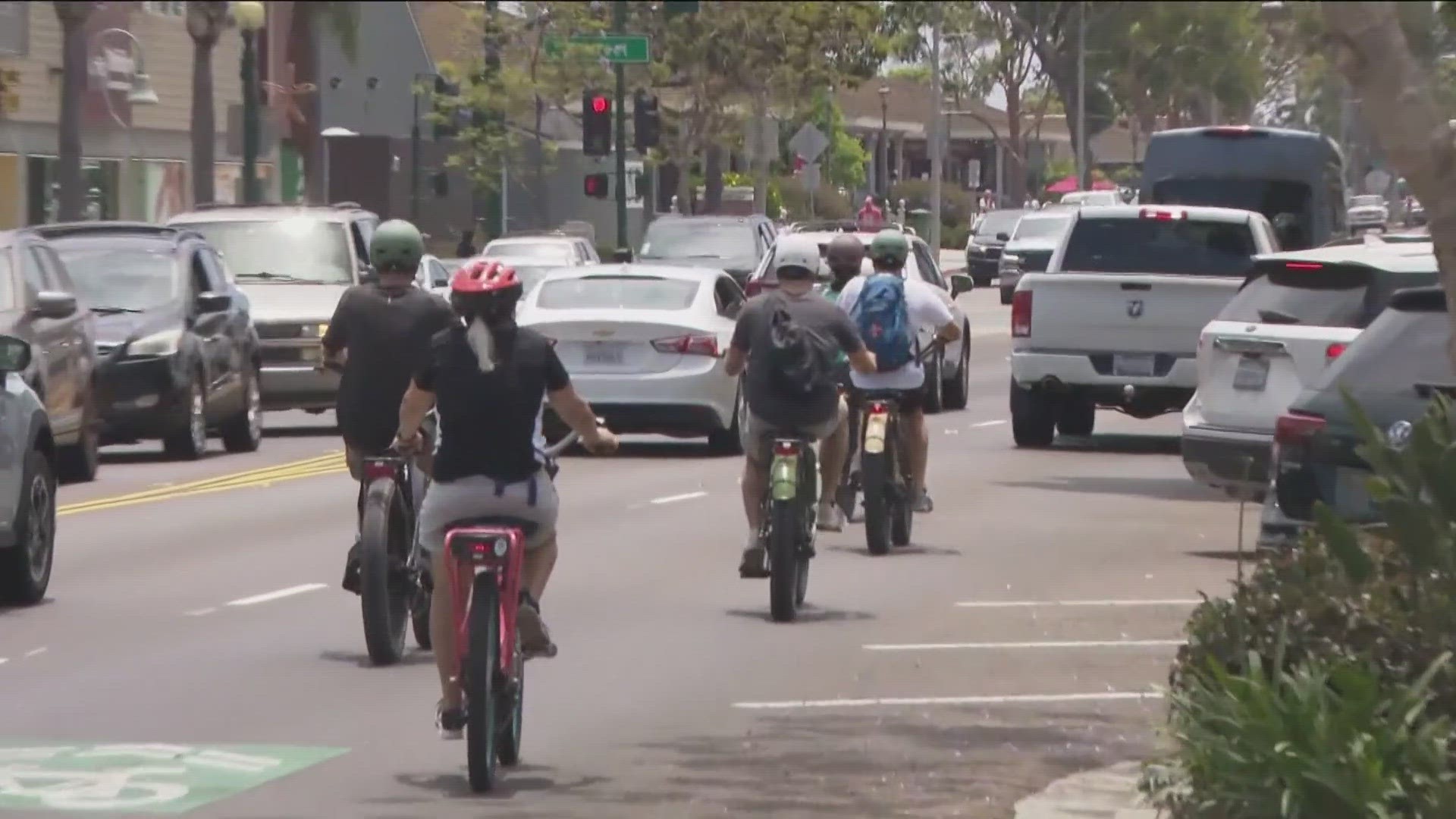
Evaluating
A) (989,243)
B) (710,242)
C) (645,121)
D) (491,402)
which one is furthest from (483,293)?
(989,243)

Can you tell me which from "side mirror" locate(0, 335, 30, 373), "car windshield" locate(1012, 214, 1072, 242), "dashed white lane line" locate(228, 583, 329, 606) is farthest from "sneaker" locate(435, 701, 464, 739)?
"car windshield" locate(1012, 214, 1072, 242)

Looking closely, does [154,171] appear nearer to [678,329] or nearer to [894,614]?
[678,329]

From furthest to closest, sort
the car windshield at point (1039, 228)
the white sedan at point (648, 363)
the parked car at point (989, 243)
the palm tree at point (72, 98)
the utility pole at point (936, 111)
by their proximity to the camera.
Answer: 1. the parked car at point (989, 243)
2. the car windshield at point (1039, 228)
3. the white sedan at point (648, 363)
4. the utility pole at point (936, 111)
5. the palm tree at point (72, 98)

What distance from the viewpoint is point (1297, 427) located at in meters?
12.1

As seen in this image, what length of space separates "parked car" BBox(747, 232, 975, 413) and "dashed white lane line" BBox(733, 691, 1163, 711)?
1381 cm

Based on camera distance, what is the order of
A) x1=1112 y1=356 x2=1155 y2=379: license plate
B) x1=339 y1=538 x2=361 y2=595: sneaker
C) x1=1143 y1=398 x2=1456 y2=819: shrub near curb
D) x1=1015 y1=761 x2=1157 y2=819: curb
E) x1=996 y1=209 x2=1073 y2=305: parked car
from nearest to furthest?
x1=1143 y1=398 x2=1456 y2=819: shrub near curb < x1=1015 y1=761 x2=1157 y2=819: curb < x1=339 y1=538 x2=361 y2=595: sneaker < x1=1112 y1=356 x2=1155 y2=379: license plate < x1=996 y1=209 x2=1073 y2=305: parked car

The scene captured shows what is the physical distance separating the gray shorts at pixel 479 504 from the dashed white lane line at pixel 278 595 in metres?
4.86

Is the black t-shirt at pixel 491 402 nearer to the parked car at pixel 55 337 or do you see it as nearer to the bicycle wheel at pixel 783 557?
the bicycle wheel at pixel 783 557

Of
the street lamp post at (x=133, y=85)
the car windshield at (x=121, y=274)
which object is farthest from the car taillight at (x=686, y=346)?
the street lamp post at (x=133, y=85)

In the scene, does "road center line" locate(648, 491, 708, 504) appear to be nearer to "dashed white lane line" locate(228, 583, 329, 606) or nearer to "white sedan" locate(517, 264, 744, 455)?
"white sedan" locate(517, 264, 744, 455)

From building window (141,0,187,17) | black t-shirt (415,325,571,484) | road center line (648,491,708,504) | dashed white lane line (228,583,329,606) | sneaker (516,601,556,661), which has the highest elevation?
building window (141,0,187,17)

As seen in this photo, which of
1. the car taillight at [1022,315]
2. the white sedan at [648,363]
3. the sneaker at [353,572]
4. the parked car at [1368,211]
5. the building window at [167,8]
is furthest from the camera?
the parked car at [1368,211]

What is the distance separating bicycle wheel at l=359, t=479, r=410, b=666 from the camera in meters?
11.7

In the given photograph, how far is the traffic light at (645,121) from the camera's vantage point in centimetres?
4534
